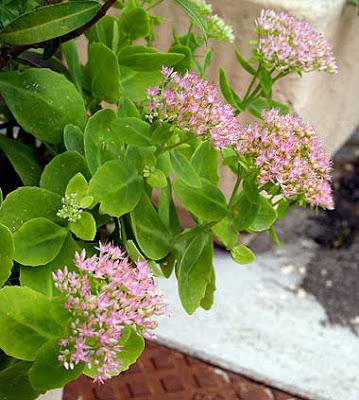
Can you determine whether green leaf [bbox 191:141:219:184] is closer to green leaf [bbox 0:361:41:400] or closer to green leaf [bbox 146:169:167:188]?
green leaf [bbox 146:169:167:188]

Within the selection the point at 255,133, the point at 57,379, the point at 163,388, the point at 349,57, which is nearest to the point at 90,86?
the point at 255,133

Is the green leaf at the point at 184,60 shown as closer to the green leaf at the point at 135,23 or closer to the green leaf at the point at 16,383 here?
the green leaf at the point at 135,23

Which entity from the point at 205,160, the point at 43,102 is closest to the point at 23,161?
the point at 43,102

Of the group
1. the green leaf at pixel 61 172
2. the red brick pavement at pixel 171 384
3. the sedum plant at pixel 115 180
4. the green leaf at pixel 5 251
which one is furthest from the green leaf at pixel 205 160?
the red brick pavement at pixel 171 384

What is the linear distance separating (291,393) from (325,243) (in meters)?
0.50

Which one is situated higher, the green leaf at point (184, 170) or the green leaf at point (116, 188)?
the green leaf at point (184, 170)

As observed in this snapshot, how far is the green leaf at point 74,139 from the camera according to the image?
2.13 feet

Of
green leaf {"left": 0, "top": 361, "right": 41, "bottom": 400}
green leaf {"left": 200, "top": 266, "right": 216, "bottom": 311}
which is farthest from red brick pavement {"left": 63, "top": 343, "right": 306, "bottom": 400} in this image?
green leaf {"left": 0, "top": 361, "right": 41, "bottom": 400}

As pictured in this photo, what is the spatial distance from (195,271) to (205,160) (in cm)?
10

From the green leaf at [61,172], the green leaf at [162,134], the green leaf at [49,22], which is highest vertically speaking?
the green leaf at [49,22]

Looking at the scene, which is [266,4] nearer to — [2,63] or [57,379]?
[2,63]

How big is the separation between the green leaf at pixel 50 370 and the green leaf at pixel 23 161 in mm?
230

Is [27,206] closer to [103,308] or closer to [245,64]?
[103,308]

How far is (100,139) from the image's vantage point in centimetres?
64
